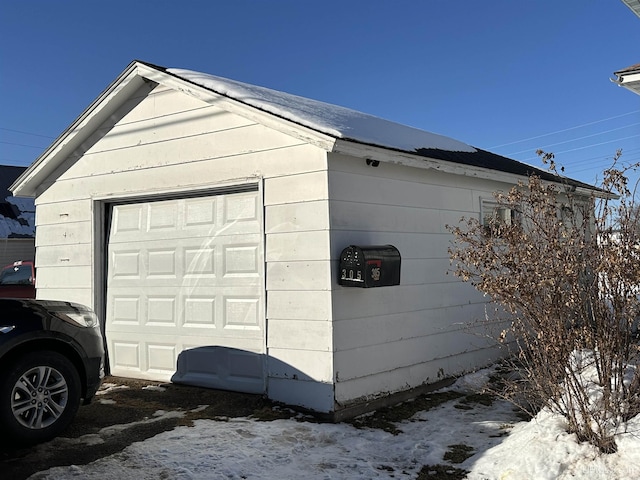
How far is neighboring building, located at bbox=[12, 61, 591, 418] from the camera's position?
5.38m

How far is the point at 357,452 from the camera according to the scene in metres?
4.35

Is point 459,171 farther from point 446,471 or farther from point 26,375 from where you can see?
point 26,375

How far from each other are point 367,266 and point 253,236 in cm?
146

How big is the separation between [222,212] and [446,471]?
142 inches

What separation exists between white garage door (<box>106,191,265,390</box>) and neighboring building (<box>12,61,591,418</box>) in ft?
0.06

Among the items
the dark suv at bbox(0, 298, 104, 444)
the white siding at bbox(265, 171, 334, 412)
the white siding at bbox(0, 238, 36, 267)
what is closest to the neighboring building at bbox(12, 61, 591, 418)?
the white siding at bbox(265, 171, 334, 412)

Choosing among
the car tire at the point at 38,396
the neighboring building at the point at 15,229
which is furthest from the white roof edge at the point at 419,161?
the neighboring building at the point at 15,229

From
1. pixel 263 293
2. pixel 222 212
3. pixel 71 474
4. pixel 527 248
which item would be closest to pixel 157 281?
pixel 222 212

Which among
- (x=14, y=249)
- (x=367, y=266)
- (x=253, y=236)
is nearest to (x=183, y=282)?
(x=253, y=236)

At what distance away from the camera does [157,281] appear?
6.70m

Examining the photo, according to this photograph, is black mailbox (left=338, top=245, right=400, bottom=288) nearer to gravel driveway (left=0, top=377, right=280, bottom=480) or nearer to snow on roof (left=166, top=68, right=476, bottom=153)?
snow on roof (left=166, top=68, right=476, bottom=153)

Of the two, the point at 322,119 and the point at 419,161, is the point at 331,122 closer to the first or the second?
the point at 322,119

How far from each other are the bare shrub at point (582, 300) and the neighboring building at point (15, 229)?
2004 cm

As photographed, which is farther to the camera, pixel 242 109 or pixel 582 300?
pixel 242 109
